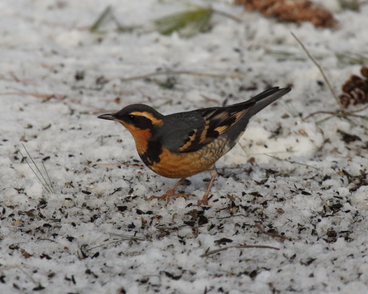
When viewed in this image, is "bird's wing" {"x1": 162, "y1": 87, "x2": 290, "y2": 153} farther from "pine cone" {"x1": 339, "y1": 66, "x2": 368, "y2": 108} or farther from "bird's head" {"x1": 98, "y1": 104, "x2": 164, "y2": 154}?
"pine cone" {"x1": 339, "y1": 66, "x2": 368, "y2": 108}

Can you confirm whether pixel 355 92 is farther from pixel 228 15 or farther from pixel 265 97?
pixel 228 15

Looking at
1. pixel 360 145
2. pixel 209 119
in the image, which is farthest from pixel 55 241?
pixel 360 145

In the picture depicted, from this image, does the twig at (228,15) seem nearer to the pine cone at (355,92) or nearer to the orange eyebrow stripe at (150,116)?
the pine cone at (355,92)

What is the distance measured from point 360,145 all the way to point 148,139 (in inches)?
108

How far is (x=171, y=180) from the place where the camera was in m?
5.28

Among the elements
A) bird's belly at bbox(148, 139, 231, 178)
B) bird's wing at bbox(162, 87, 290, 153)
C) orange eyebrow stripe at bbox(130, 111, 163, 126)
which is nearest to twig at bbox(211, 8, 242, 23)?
bird's wing at bbox(162, 87, 290, 153)

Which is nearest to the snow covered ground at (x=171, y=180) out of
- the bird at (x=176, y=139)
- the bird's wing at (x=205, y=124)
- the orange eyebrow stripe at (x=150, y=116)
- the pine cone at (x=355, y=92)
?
the pine cone at (x=355, y=92)

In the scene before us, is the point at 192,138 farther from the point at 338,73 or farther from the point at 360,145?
the point at 338,73

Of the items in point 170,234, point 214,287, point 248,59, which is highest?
point 214,287

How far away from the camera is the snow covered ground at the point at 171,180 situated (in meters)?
3.61

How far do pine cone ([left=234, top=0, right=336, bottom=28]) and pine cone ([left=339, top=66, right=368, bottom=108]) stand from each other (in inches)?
112

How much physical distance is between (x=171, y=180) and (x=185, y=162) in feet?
2.31

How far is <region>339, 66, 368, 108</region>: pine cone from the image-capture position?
21.9ft

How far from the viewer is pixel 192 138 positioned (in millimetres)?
4707
